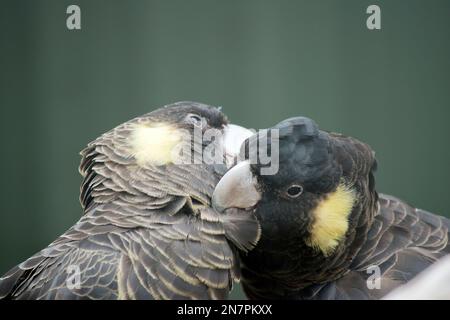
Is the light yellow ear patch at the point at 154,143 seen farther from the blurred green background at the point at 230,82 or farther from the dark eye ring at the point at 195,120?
the blurred green background at the point at 230,82

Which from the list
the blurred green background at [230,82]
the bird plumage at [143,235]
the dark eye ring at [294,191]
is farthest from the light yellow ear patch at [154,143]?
the blurred green background at [230,82]

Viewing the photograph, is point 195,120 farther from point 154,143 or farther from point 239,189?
point 239,189

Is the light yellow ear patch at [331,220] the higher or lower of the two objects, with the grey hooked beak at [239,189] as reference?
lower

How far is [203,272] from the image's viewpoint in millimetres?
1161

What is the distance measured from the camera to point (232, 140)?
1548 mm

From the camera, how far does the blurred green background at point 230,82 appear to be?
7.33 ft

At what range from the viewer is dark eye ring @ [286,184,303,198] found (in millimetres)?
1248

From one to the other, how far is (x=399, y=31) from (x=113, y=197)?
1855mm

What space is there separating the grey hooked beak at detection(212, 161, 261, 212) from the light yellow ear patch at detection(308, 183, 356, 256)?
18cm

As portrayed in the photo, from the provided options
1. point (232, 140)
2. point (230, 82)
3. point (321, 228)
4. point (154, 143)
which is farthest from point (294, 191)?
point (230, 82)

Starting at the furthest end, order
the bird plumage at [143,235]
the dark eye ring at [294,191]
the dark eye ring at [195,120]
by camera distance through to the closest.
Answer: the dark eye ring at [195,120] < the dark eye ring at [294,191] < the bird plumage at [143,235]

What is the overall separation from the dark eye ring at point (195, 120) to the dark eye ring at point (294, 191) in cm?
47

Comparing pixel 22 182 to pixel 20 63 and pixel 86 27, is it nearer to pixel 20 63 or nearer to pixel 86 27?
pixel 20 63

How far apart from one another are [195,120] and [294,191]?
503 millimetres
